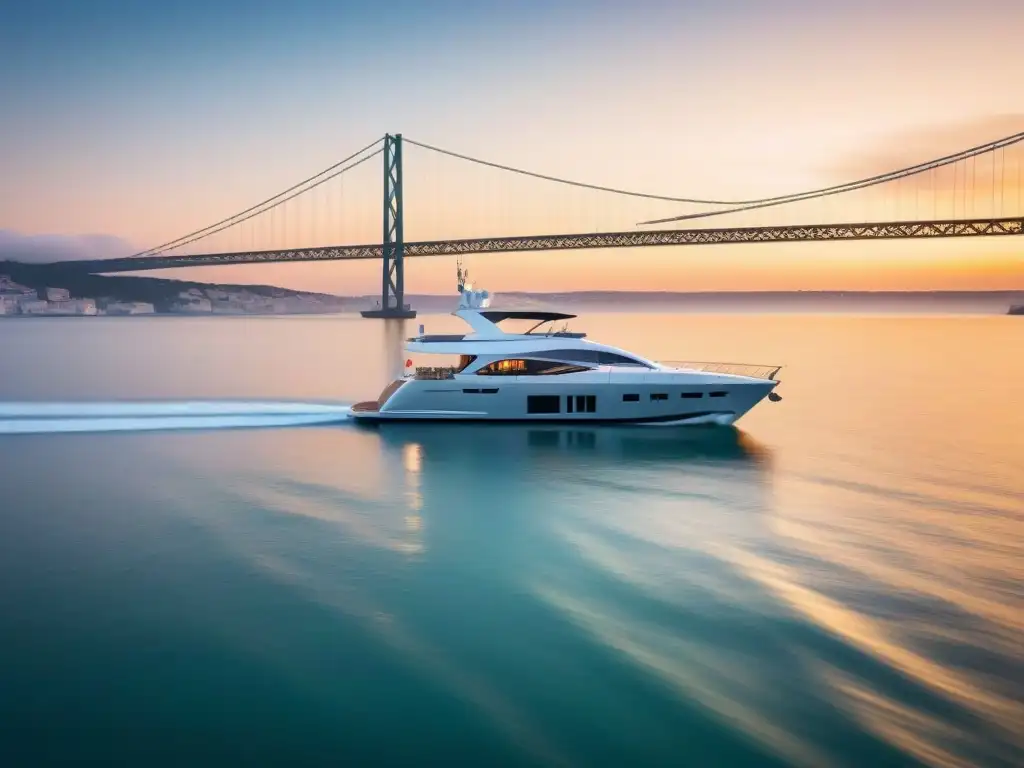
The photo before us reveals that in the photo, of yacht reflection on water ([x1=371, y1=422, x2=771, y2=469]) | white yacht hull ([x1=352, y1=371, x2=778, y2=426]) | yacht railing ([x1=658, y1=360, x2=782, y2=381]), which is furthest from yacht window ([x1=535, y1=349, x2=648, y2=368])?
yacht railing ([x1=658, y1=360, x2=782, y2=381])

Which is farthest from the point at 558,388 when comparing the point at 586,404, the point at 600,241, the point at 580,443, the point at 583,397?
the point at 600,241

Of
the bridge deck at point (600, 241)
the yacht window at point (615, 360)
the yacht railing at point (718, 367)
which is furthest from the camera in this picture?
the bridge deck at point (600, 241)

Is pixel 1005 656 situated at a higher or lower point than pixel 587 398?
lower

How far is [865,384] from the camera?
40.9m

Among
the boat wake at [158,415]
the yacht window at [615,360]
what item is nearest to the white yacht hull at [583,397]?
the yacht window at [615,360]

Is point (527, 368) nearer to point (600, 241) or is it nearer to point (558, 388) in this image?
point (558, 388)

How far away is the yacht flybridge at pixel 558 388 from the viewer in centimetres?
2220

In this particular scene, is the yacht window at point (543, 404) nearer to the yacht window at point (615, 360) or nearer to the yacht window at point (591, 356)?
the yacht window at point (591, 356)

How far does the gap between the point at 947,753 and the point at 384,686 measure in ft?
15.8

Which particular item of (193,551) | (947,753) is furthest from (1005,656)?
(193,551)

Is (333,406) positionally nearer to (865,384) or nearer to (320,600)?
(320,600)

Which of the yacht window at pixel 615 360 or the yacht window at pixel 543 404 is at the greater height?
the yacht window at pixel 615 360

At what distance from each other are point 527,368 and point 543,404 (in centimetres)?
108

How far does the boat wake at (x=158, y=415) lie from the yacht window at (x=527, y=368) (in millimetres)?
5023
